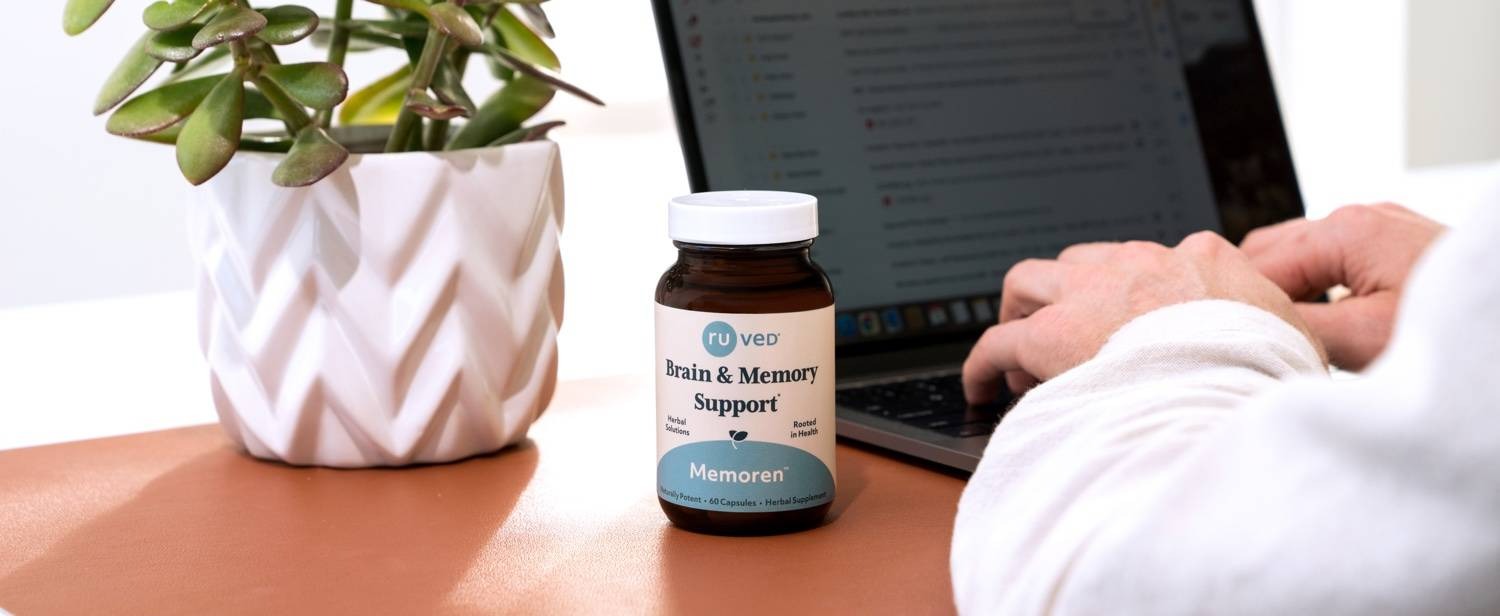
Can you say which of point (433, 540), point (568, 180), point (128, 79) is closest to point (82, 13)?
point (128, 79)

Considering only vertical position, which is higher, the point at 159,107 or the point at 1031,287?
the point at 159,107

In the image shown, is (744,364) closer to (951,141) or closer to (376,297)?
(376,297)

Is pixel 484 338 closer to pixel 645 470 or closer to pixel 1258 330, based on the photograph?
pixel 645 470

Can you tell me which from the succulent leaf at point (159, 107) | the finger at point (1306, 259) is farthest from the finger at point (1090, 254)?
the succulent leaf at point (159, 107)

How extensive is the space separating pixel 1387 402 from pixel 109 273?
6.00 ft

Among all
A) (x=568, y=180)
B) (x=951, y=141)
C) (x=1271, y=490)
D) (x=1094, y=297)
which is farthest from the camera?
(x=568, y=180)

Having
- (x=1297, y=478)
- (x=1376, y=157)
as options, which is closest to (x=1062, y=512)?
(x=1297, y=478)

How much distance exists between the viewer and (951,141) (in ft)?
2.89

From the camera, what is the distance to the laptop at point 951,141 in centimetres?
81

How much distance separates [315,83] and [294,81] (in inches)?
0.5

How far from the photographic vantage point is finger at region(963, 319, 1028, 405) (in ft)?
2.20

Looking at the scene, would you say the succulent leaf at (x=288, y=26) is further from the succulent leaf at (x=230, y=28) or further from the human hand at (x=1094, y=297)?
the human hand at (x=1094, y=297)

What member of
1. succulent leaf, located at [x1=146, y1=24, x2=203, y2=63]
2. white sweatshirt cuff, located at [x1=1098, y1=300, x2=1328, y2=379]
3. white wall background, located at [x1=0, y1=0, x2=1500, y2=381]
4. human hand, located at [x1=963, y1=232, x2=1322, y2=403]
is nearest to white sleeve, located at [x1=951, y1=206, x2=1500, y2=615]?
white sweatshirt cuff, located at [x1=1098, y1=300, x2=1328, y2=379]

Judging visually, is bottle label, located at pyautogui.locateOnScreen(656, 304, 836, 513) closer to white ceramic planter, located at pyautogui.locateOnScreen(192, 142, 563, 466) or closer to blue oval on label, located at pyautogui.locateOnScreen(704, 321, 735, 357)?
blue oval on label, located at pyautogui.locateOnScreen(704, 321, 735, 357)
